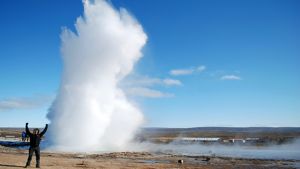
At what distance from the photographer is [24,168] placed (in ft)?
60.2

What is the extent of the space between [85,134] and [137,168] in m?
21.4

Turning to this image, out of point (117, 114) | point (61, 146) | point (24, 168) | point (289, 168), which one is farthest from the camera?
point (117, 114)

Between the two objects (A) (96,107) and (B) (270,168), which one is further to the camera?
(A) (96,107)

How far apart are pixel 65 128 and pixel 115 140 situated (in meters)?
7.74

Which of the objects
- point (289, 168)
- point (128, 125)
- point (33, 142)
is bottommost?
point (289, 168)

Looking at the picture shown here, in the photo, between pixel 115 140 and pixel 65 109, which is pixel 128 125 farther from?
pixel 65 109

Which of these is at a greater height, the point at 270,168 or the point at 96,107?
the point at 96,107

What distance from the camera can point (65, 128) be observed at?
42.3 meters

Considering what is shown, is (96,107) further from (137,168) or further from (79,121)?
(137,168)

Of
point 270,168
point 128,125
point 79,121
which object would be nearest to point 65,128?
point 79,121

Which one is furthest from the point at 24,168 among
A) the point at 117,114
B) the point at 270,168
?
the point at 117,114

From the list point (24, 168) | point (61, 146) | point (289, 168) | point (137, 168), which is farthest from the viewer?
point (61, 146)

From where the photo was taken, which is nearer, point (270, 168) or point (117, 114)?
point (270, 168)

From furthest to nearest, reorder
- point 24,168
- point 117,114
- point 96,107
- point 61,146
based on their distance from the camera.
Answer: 1. point 117,114
2. point 96,107
3. point 61,146
4. point 24,168
